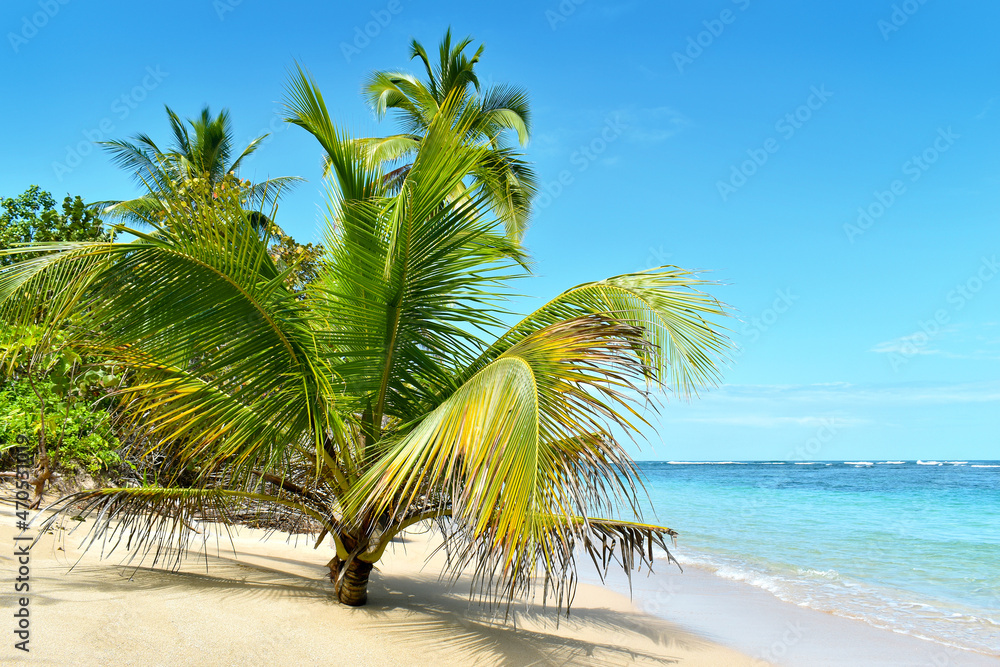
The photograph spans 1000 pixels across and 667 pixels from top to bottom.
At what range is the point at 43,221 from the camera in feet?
32.5

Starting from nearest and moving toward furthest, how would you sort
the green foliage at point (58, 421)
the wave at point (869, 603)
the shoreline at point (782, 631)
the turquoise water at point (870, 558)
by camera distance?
1. the shoreline at point (782, 631)
2. the green foliage at point (58, 421)
3. the wave at point (869, 603)
4. the turquoise water at point (870, 558)

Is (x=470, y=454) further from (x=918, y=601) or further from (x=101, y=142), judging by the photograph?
(x=101, y=142)

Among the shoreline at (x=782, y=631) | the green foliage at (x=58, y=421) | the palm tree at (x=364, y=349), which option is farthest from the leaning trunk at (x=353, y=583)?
the shoreline at (x=782, y=631)

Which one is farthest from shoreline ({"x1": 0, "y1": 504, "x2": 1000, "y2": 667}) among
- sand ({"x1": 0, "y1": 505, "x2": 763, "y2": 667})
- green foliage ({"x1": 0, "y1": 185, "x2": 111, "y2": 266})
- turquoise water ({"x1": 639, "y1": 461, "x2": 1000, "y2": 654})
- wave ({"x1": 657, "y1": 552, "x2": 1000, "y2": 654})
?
green foliage ({"x1": 0, "y1": 185, "x2": 111, "y2": 266})

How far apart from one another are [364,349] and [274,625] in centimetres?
196

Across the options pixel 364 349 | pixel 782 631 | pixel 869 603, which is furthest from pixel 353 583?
pixel 869 603

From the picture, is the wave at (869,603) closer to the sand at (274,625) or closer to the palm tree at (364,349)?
the sand at (274,625)

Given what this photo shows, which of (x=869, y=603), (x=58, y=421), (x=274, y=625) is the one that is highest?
(x=58, y=421)

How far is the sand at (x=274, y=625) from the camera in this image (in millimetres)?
3582

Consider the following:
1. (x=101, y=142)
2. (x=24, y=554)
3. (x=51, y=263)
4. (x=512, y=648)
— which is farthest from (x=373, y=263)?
(x=101, y=142)

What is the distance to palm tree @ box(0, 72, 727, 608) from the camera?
3561 millimetres

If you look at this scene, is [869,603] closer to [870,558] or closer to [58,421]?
[870,558]

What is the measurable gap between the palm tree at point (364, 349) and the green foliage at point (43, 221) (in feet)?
19.9

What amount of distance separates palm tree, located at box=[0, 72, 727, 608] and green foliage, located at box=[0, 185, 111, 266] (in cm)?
607
